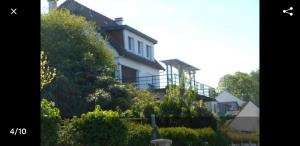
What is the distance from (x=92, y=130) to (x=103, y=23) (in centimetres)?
2538

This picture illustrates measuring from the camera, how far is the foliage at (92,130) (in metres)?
A: 11.6

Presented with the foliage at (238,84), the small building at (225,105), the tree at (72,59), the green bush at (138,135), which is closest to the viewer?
the green bush at (138,135)

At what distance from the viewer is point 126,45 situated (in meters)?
34.8

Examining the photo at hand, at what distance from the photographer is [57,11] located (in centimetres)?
2600

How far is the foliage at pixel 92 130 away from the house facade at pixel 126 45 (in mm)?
20158

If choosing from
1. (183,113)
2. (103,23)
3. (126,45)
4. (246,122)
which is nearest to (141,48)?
(126,45)

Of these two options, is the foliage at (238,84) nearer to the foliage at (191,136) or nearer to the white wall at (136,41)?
the white wall at (136,41)

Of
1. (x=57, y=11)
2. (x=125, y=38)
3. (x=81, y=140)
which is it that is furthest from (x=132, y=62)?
(x=81, y=140)

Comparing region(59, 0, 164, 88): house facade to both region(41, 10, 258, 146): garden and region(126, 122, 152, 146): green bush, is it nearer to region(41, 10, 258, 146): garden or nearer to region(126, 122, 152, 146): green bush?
region(41, 10, 258, 146): garden

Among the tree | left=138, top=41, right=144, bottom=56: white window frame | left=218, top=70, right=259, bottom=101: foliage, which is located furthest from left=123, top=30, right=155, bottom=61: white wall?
left=218, top=70, right=259, bottom=101: foliage

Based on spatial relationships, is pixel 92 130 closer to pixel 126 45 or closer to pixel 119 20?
pixel 126 45

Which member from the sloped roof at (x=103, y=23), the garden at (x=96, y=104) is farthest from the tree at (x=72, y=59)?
the sloped roof at (x=103, y=23)
